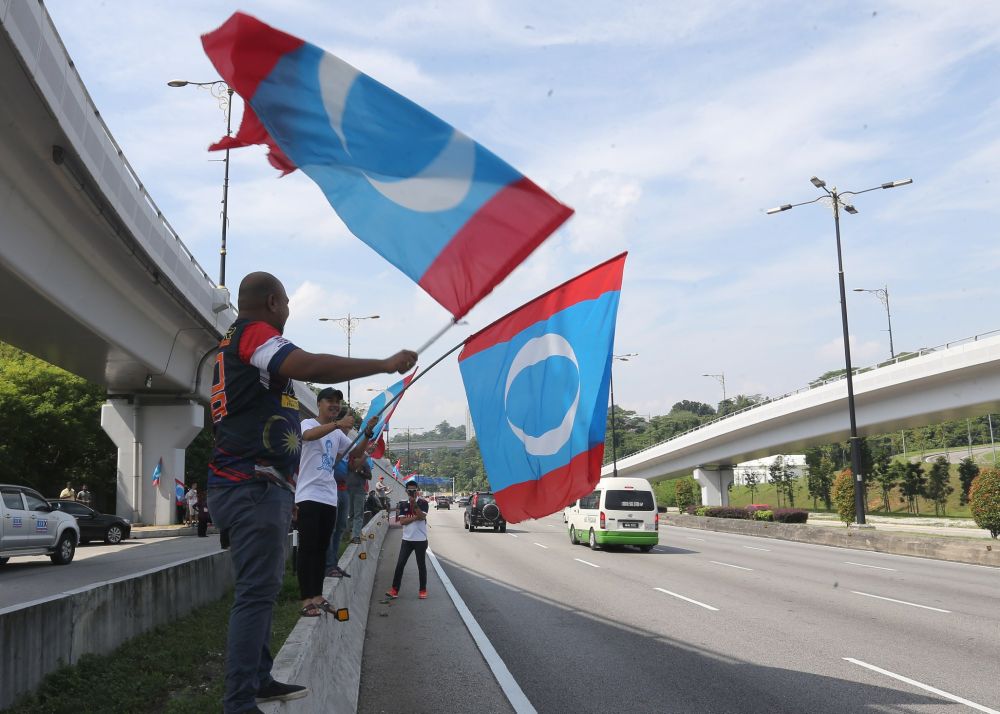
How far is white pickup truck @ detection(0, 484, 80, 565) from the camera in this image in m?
18.2

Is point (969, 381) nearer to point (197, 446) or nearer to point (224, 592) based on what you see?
point (224, 592)

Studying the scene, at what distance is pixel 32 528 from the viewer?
745 inches

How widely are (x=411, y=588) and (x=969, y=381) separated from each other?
28.5m

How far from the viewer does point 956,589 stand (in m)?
15.1

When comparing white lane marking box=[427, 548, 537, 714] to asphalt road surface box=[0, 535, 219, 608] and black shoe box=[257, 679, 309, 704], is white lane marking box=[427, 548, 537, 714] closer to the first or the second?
black shoe box=[257, 679, 309, 704]

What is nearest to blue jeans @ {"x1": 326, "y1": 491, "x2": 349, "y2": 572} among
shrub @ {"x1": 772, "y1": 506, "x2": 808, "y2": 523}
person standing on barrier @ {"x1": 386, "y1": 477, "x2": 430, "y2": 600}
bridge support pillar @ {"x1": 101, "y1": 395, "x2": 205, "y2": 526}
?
person standing on barrier @ {"x1": 386, "y1": 477, "x2": 430, "y2": 600}

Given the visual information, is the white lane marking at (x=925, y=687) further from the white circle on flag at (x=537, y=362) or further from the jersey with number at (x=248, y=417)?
the jersey with number at (x=248, y=417)

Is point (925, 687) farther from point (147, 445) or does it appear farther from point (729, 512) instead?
point (729, 512)

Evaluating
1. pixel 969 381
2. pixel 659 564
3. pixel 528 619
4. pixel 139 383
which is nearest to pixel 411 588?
pixel 528 619

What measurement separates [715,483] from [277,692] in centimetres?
5890

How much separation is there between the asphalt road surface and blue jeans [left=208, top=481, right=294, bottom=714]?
7.72 metres

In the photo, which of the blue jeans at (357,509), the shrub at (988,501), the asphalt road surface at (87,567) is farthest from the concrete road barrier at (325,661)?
the shrub at (988,501)

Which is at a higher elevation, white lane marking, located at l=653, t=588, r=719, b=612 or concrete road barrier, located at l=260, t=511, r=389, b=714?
concrete road barrier, located at l=260, t=511, r=389, b=714

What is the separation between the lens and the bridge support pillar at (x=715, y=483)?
60375 mm
